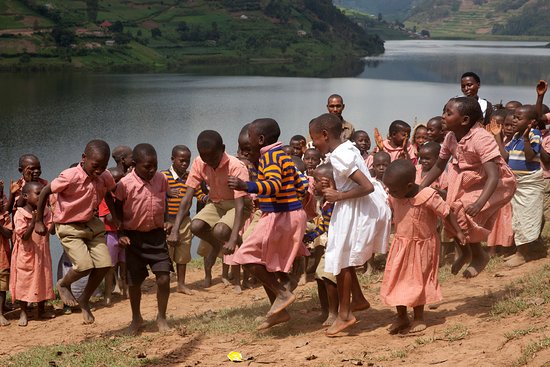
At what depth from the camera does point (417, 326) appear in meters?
5.81

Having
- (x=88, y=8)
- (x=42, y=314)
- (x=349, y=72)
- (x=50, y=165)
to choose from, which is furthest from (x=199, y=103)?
(x=88, y=8)

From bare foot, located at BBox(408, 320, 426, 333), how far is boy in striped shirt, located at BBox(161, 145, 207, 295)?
3.45 m

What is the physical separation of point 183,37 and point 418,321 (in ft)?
287

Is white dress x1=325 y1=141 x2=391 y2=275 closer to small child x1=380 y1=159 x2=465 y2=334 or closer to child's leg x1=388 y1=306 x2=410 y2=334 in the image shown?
small child x1=380 y1=159 x2=465 y2=334

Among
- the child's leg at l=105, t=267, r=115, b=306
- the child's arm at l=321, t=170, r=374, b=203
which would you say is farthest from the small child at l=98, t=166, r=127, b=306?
the child's arm at l=321, t=170, r=374, b=203

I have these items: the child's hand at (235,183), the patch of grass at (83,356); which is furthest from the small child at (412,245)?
the patch of grass at (83,356)

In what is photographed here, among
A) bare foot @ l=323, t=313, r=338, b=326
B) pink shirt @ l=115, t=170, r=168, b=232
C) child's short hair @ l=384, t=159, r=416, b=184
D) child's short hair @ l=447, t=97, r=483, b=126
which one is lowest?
bare foot @ l=323, t=313, r=338, b=326

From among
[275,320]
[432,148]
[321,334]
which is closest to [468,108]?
[321,334]

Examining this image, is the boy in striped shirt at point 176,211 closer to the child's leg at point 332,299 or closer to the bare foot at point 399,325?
the child's leg at point 332,299

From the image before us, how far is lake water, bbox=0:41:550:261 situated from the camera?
30.0m

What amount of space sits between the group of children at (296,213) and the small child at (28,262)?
0.01 meters

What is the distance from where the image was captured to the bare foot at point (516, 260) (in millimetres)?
7918

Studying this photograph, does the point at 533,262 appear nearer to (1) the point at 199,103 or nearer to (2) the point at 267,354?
(2) the point at 267,354

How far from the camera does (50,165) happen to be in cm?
2497
